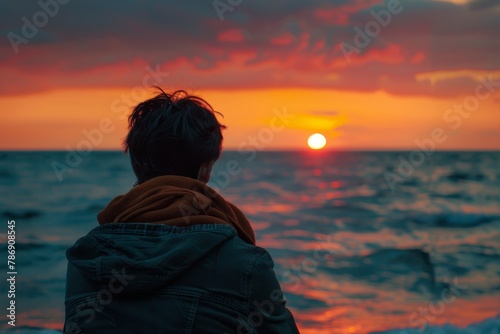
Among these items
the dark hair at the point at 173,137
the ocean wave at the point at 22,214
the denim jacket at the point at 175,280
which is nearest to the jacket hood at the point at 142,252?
the denim jacket at the point at 175,280

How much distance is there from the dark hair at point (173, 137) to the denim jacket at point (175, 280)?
0.28 m

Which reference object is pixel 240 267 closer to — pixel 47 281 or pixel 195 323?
pixel 195 323

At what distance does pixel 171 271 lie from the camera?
5.41 feet

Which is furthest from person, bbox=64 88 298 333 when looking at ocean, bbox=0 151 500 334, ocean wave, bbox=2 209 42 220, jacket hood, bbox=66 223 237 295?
ocean wave, bbox=2 209 42 220

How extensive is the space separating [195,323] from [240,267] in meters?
0.19

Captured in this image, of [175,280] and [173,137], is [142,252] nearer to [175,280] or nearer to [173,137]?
[175,280]

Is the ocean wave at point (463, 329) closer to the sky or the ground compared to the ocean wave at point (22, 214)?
closer to the ground

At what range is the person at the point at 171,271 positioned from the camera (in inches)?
66.1

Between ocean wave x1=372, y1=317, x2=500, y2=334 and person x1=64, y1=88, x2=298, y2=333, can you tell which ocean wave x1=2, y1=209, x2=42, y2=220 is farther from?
person x1=64, y1=88, x2=298, y2=333

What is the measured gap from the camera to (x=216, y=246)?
1693mm

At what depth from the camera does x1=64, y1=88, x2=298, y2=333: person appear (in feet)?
5.51

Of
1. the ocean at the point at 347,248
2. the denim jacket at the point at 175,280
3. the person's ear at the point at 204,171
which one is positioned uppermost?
the ocean at the point at 347,248

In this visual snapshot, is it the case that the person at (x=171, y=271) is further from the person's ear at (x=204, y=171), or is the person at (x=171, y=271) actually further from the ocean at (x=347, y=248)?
the ocean at (x=347, y=248)

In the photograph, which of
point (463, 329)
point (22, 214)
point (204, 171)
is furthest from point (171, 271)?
point (22, 214)
